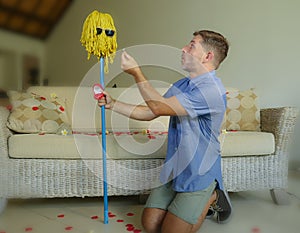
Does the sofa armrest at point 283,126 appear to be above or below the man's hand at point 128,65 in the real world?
below

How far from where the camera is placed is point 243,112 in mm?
2066

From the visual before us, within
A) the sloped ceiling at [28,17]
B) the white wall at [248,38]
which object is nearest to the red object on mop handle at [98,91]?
the sloped ceiling at [28,17]

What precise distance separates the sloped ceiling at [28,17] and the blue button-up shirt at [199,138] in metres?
1.26

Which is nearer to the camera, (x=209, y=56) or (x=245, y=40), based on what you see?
(x=209, y=56)

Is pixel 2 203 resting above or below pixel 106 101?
below

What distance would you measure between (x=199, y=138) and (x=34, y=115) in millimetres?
972

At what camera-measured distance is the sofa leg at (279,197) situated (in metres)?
1.75

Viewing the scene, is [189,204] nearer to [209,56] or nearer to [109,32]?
[209,56]

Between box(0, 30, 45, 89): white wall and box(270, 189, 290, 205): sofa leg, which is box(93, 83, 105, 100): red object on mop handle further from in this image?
box(270, 189, 290, 205): sofa leg

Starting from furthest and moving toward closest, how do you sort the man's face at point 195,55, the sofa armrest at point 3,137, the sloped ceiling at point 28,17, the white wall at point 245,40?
the white wall at point 245,40, the sloped ceiling at point 28,17, the sofa armrest at point 3,137, the man's face at point 195,55

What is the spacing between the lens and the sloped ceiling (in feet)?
6.58

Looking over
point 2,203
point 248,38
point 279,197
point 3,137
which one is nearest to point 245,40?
point 248,38

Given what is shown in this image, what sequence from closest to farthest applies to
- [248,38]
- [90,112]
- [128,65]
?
1. [128,65]
2. [90,112]
3. [248,38]

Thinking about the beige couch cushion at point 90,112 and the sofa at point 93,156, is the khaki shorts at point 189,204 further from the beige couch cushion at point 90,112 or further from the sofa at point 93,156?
the beige couch cushion at point 90,112
